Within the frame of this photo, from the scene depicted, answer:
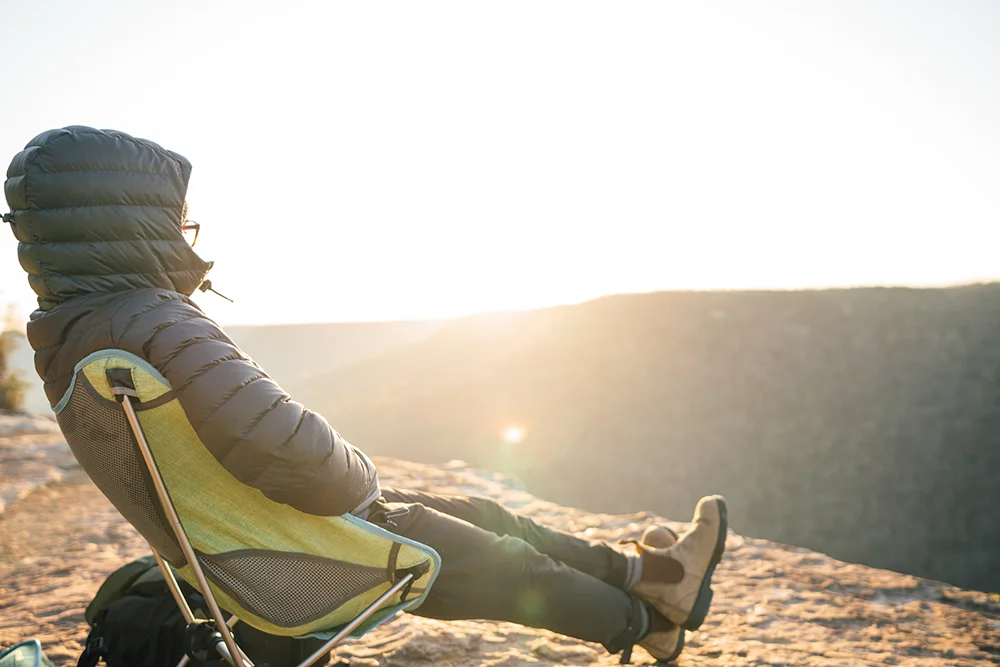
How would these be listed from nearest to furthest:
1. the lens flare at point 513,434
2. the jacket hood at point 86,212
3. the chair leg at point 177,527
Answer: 1. the chair leg at point 177,527
2. the jacket hood at point 86,212
3. the lens flare at point 513,434

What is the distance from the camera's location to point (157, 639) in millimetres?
2051

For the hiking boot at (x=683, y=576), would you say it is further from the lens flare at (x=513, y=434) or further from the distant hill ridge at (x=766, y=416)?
the lens flare at (x=513, y=434)

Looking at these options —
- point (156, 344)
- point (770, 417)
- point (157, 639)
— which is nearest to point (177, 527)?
point (156, 344)

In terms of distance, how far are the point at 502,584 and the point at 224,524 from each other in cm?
94

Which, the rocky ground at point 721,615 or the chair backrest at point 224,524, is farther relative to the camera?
the rocky ground at point 721,615

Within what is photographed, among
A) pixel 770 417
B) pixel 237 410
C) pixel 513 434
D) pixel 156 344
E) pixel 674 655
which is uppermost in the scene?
pixel 156 344

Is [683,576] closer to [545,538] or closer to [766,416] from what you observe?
[545,538]

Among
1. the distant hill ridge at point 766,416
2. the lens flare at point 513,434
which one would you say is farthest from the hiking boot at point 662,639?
the lens flare at point 513,434

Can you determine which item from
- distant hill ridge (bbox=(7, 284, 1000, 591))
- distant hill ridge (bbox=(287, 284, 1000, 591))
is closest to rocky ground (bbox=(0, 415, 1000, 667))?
distant hill ridge (bbox=(7, 284, 1000, 591))

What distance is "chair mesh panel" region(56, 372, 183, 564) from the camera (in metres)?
1.42

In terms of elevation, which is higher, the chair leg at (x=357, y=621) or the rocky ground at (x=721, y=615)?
the chair leg at (x=357, y=621)

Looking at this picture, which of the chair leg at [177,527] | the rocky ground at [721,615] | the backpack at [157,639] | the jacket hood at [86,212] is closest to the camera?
the chair leg at [177,527]

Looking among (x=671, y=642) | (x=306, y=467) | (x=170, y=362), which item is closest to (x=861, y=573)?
(x=671, y=642)

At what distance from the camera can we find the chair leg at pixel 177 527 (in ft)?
4.47
